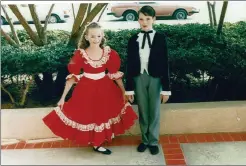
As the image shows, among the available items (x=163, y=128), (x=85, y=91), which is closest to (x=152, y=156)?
(x=163, y=128)

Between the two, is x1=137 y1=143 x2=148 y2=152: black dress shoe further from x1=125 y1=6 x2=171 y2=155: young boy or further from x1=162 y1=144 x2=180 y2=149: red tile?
x1=162 y1=144 x2=180 y2=149: red tile

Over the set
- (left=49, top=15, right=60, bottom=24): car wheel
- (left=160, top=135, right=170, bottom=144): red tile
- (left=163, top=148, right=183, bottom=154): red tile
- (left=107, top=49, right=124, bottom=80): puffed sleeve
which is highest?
(left=49, top=15, right=60, bottom=24): car wheel

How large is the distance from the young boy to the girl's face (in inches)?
12.5

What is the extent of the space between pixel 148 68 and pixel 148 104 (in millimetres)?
439

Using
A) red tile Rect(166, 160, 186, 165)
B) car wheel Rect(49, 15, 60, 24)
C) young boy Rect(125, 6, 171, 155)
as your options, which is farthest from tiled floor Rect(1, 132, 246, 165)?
car wheel Rect(49, 15, 60, 24)

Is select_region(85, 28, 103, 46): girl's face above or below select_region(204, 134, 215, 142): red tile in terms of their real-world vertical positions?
above

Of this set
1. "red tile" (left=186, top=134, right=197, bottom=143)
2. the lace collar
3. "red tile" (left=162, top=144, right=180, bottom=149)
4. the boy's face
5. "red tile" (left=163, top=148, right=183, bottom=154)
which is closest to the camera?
the boy's face

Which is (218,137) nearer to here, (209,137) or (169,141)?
(209,137)

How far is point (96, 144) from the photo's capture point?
3.79 meters

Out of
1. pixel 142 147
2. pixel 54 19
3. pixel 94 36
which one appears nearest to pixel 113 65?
pixel 94 36

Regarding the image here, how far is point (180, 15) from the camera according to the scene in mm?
12180

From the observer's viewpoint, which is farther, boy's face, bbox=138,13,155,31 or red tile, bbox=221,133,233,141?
red tile, bbox=221,133,233,141

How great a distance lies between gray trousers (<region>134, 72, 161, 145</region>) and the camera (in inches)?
147

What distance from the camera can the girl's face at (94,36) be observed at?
11.9 feet
